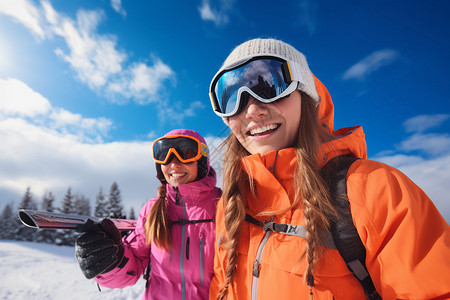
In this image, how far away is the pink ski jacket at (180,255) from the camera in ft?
7.15

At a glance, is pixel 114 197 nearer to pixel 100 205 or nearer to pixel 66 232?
pixel 100 205

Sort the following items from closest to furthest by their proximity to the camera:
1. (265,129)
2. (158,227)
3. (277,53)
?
(265,129) < (277,53) < (158,227)

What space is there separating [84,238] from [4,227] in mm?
40284

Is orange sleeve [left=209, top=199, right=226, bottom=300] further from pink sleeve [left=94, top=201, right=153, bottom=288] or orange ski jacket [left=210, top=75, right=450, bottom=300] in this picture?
pink sleeve [left=94, top=201, right=153, bottom=288]

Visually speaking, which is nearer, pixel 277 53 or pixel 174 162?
pixel 277 53

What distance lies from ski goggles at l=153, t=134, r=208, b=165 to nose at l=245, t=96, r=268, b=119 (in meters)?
1.78

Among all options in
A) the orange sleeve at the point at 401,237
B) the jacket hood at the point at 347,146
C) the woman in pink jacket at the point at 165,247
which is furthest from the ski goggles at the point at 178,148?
the orange sleeve at the point at 401,237

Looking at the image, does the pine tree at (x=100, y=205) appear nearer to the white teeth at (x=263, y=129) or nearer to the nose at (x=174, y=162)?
the nose at (x=174, y=162)

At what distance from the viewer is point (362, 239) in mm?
945

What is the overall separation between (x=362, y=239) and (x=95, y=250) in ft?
6.78

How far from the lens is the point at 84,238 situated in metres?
1.92

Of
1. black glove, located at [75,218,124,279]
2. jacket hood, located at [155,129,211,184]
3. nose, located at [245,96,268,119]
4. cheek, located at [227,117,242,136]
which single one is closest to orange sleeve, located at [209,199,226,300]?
cheek, located at [227,117,242,136]

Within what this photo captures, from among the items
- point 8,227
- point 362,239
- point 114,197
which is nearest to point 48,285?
point 362,239

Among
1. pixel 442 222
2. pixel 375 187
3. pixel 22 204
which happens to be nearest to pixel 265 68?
pixel 375 187
